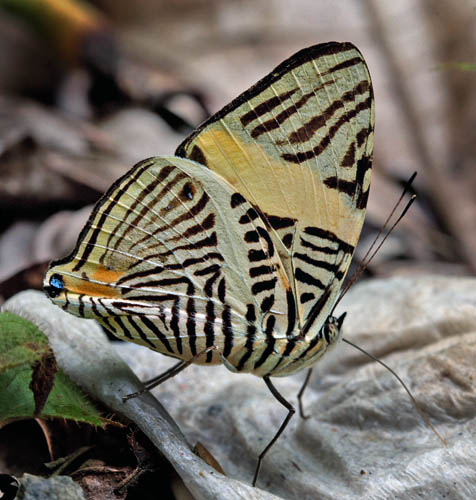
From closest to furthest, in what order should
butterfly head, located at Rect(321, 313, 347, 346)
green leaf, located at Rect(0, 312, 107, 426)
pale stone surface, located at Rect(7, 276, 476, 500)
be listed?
1. green leaf, located at Rect(0, 312, 107, 426)
2. pale stone surface, located at Rect(7, 276, 476, 500)
3. butterfly head, located at Rect(321, 313, 347, 346)

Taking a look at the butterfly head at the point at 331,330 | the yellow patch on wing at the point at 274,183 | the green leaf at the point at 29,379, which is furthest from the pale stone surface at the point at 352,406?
the yellow patch on wing at the point at 274,183

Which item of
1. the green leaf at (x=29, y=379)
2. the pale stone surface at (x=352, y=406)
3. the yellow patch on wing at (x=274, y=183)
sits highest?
the yellow patch on wing at (x=274, y=183)

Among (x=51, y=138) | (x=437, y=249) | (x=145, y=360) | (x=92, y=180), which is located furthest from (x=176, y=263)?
(x=437, y=249)

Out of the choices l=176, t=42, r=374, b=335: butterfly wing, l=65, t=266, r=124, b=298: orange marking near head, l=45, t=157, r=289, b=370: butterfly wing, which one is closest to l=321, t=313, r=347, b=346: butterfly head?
l=176, t=42, r=374, b=335: butterfly wing

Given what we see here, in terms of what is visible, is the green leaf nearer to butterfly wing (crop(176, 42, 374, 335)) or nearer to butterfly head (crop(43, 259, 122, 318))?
butterfly head (crop(43, 259, 122, 318))

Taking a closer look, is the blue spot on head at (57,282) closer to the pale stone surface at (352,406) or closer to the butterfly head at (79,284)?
the butterfly head at (79,284)

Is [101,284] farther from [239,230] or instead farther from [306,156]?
[306,156]

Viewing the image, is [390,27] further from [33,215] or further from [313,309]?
[313,309]
